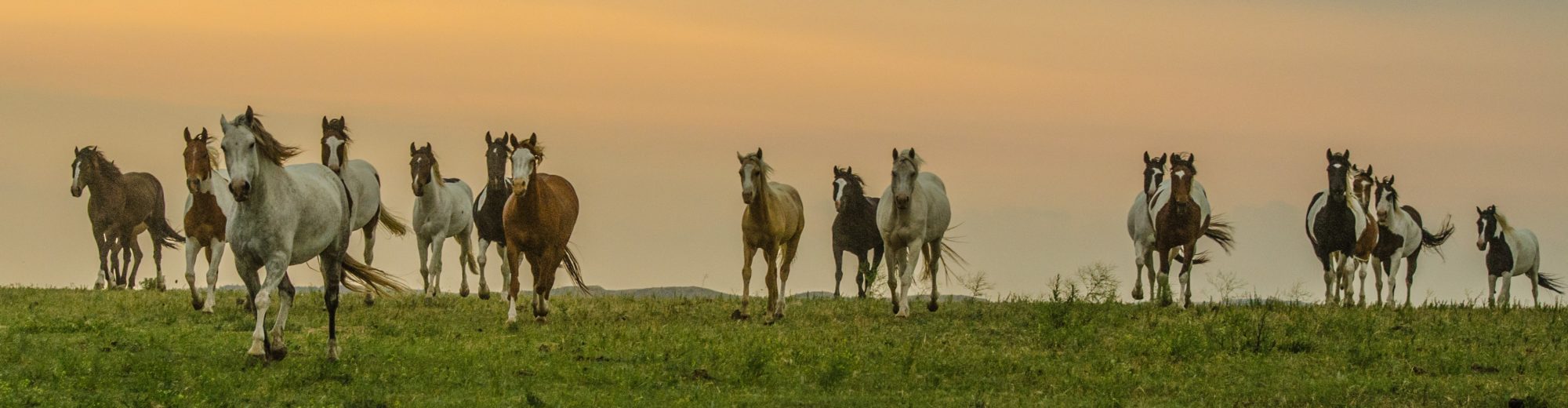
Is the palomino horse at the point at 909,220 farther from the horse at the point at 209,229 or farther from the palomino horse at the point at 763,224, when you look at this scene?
the horse at the point at 209,229

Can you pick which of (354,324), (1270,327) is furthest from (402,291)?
(1270,327)

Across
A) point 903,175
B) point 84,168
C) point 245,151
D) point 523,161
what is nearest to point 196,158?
point 245,151

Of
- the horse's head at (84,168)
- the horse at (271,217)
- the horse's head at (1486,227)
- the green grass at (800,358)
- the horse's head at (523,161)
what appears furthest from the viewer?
the horse's head at (1486,227)

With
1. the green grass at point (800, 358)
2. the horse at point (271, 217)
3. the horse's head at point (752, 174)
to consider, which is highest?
the horse's head at point (752, 174)

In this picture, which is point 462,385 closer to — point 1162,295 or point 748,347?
point 748,347

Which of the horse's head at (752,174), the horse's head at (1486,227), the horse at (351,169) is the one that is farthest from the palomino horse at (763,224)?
the horse's head at (1486,227)

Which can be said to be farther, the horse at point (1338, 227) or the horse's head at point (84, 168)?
the horse's head at point (84, 168)

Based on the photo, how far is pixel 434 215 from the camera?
25.2 meters

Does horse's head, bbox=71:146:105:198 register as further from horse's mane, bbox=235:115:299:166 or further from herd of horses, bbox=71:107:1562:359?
horse's mane, bbox=235:115:299:166

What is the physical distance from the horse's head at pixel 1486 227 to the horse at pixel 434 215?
61.7ft

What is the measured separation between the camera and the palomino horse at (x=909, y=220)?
68.4 ft

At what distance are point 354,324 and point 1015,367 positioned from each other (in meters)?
8.01

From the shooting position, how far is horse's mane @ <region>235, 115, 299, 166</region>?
47.0ft

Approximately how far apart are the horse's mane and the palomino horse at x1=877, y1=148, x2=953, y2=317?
819 centimetres
